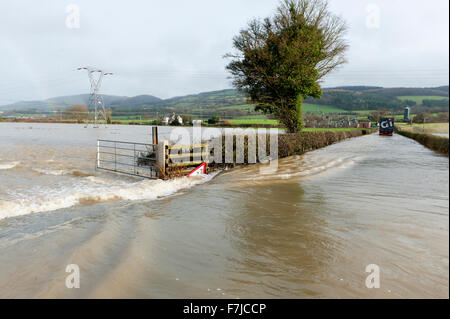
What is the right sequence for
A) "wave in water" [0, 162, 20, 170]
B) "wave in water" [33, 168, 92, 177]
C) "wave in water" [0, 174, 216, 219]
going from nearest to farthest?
"wave in water" [0, 174, 216, 219] < "wave in water" [33, 168, 92, 177] < "wave in water" [0, 162, 20, 170]

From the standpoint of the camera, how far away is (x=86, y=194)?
988 cm

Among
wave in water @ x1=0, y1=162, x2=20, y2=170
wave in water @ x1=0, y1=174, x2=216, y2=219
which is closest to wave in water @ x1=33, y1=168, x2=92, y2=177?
wave in water @ x1=0, y1=162, x2=20, y2=170

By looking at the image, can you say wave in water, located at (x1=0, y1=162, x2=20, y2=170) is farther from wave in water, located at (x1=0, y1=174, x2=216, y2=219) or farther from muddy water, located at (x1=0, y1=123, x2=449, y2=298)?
muddy water, located at (x1=0, y1=123, x2=449, y2=298)

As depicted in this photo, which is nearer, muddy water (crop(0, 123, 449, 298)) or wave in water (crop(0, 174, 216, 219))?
muddy water (crop(0, 123, 449, 298))

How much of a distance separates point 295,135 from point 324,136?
7.51 meters

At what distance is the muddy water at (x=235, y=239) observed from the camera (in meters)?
3.66

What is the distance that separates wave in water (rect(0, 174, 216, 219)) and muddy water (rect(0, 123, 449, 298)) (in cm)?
6

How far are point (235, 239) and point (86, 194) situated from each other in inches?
261

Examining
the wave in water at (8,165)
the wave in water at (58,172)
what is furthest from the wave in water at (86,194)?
the wave in water at (8,165)

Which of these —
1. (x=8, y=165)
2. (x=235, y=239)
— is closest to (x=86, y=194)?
(x=235, y=239)

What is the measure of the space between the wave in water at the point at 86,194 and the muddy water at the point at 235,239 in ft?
0.19

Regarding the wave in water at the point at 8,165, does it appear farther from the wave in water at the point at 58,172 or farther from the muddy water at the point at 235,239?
the muddy water at the point at 235,239

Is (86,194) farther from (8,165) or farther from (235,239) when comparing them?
(8,165)

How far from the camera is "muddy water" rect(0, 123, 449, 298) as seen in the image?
3.66 meters
